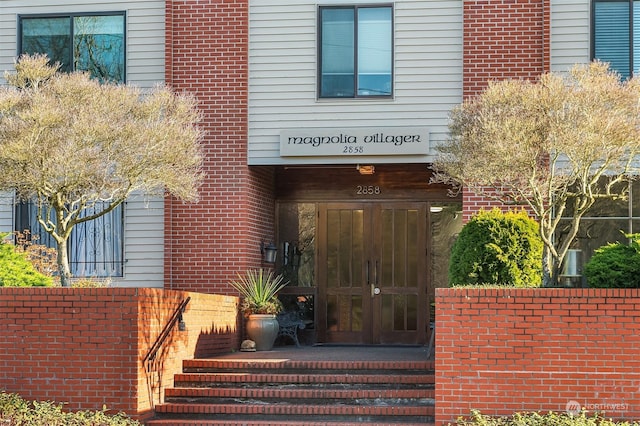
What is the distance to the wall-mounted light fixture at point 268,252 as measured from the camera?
18.8 metres

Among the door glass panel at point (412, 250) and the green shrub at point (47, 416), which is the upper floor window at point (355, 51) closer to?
the door glass panel at point (412, 250)

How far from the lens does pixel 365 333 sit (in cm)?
1908

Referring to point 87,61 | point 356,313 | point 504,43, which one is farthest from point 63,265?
point 504,43

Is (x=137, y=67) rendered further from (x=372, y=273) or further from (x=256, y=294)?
(x=372, y=273)

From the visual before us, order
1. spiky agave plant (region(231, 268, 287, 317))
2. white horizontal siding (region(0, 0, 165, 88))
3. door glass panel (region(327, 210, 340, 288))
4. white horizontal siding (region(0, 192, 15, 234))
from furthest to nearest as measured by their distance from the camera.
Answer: door glass panel (region(327, 210, 340, 288)) < white horizontal siding (region(0, 192, 15, 234)) < white horizontal siding (region(0, 0, 165, 88)) < spiky agave plant (region(231, 268, 287, 317))

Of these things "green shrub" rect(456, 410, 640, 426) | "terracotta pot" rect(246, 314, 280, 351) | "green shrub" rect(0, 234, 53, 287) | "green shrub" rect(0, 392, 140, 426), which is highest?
"green shrub" rect(0, 234, 53, 287)

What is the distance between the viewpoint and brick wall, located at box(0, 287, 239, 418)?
1313cm

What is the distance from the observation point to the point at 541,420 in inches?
479

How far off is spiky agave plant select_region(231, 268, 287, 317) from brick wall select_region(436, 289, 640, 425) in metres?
5.16

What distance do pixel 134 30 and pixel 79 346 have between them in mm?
6903

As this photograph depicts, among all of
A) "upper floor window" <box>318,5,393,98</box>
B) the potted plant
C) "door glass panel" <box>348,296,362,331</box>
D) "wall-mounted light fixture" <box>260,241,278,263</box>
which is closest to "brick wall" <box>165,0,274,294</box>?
the potted plant

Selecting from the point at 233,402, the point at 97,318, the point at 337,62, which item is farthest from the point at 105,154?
the point at 337,62

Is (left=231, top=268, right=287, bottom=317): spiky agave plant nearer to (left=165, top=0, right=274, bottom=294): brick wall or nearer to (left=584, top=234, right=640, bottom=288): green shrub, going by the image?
(left=165, top=0, right=274, bottom=294): brick wall

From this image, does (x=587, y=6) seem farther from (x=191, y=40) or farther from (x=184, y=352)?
(x=184, y=352)
